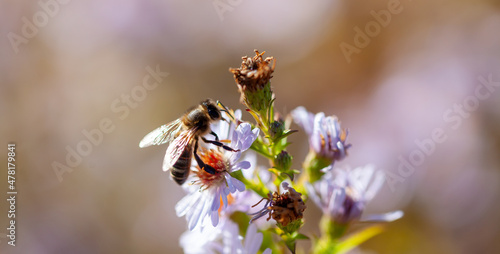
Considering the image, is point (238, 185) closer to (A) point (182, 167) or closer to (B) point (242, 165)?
(B) point (242, 165)

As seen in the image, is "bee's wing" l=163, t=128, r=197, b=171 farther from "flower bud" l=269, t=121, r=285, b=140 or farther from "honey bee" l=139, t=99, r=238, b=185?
"flower bud" l=269, t=121, r=285, b=140

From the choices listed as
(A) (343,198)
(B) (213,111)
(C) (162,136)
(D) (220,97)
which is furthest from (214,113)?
(D) (220,97)

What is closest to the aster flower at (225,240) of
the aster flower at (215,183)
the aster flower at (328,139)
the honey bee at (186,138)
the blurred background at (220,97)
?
the aster flower at (215,183)

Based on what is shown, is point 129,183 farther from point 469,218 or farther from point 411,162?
point 469,218

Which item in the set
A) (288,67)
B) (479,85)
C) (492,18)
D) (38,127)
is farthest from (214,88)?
(492,18)

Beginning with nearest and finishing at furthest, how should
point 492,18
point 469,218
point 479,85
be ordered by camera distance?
point 469,218, point 479,85, point 492,18

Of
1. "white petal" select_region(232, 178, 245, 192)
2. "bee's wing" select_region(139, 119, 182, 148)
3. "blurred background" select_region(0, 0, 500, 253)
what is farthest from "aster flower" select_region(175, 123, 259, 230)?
"blurred background" select_region(0, 0, 500, 253)
